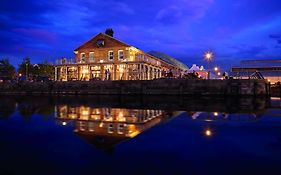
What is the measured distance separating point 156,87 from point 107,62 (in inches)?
467

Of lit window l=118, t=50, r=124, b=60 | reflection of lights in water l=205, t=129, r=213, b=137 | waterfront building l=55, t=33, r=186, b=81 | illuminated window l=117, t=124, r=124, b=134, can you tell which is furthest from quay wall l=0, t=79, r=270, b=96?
illuminated window l=117, t=124, r=124, b=134

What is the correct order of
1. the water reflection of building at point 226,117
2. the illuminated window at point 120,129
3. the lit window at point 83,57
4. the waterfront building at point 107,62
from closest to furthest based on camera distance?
the illuminated window at point 120,129 → the water reflection of building at point 226,117 → the waterfront building at point 107,62 → the lit window at point 83,57

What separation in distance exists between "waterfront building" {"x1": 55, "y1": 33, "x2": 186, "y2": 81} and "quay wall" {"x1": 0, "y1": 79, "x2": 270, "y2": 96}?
341 centimetres

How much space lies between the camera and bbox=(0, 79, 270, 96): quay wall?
3472 centimetres

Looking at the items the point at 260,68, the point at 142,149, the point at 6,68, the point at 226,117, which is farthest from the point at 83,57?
the point at 6,68

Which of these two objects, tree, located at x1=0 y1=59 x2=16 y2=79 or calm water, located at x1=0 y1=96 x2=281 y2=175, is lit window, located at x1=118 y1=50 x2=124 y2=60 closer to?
calm water, located at x1=0 y1=96 x2=281 y2=175

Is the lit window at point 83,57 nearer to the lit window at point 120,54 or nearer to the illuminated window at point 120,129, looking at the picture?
the lit window at point 120,54

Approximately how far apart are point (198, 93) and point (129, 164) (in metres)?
30.6

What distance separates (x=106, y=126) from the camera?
40.3 feet

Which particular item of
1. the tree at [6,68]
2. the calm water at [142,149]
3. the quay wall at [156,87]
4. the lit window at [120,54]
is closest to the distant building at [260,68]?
the quay wall at [156,87]

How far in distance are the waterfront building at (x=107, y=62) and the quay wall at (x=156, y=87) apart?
3410 millimetres

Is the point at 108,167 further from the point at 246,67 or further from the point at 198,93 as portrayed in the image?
the point at 246,67

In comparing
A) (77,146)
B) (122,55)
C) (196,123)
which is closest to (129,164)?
(77,146)

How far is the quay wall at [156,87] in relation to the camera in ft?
114
